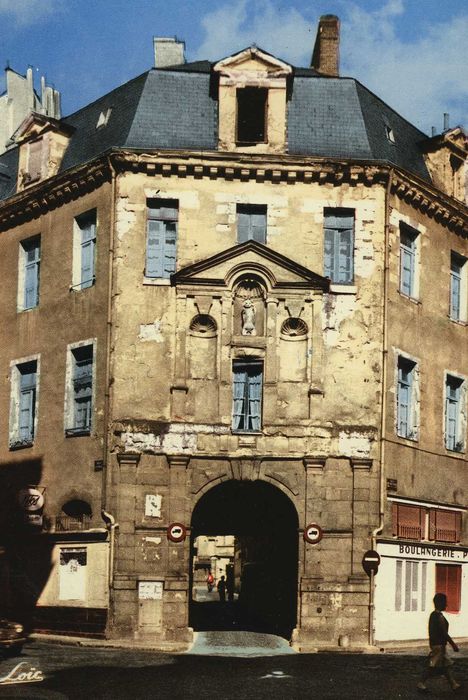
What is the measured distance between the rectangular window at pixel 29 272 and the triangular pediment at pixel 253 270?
508cm

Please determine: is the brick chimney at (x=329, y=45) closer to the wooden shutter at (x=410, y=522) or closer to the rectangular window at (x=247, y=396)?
the rectangular window at (x=247, y=396)

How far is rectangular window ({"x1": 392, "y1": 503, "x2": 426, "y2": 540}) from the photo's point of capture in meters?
28.7

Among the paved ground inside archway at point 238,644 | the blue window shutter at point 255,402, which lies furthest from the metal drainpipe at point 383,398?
the blue window shutter at point 255,402

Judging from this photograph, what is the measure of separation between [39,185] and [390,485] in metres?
12.2

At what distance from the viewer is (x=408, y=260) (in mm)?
30328

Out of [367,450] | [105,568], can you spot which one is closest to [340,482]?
[367,450]

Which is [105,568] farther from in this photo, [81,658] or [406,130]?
[406,130]

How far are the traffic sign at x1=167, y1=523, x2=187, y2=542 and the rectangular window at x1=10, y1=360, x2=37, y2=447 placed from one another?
5356 mm

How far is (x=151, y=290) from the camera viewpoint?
92.8 feet

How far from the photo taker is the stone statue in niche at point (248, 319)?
28.2m

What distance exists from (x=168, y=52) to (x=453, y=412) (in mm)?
13159

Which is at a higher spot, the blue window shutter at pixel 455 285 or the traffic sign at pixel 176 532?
the blue window shutter at pixel 455 285

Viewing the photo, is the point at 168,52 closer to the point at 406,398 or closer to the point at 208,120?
the point at 208,120

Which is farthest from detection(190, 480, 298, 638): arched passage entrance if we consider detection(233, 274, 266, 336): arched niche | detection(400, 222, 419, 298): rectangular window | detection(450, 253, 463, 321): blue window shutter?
detection(450, 253, 463, 321): blue window shutter
